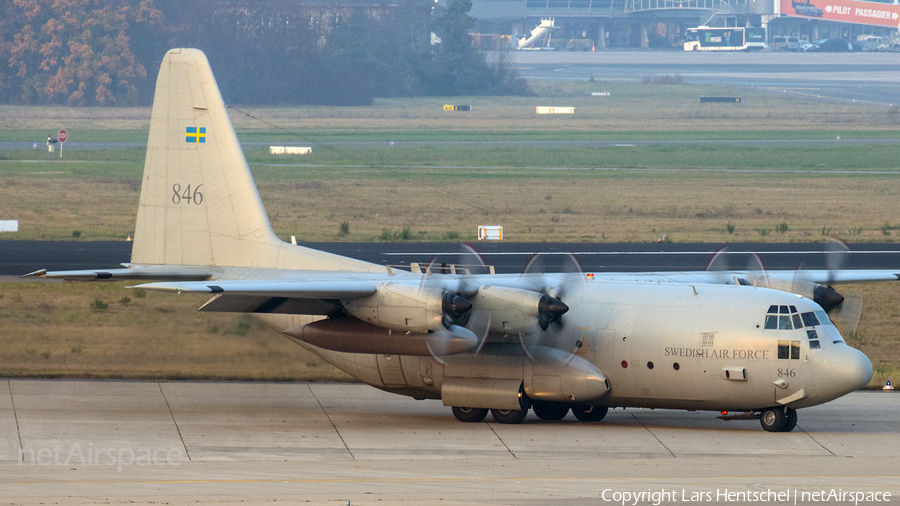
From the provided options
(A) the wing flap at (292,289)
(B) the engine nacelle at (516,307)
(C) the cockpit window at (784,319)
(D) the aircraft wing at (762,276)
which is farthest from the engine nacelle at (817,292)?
(A) the wing flap at (292,289)

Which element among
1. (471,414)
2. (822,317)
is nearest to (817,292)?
(822,317)

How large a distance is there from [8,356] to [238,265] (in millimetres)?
8472

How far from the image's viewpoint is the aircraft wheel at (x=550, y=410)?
24.9m

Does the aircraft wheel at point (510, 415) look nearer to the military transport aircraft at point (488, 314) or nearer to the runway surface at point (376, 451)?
the military transport aircraft at point (488, 314)

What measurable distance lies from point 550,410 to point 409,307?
→ 508 centimetres

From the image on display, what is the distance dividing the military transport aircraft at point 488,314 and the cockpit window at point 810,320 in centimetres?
3

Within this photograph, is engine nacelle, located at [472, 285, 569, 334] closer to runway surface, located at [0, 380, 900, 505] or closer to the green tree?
runway surface, located at [0, 380, 900, 505]

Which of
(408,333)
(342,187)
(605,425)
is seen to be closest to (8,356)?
(408,333)

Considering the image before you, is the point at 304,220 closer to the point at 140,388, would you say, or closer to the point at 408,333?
the point at 140,388

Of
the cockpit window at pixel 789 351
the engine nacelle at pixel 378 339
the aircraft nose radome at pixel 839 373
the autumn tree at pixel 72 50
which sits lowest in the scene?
the aircraft nose radome at pixel 839 373

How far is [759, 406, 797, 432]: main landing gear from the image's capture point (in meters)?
22.7

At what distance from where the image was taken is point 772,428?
22.9m

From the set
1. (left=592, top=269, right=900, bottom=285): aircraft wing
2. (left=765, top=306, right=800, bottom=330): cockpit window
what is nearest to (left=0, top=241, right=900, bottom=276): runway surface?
(left=592, top=269, right=900, bottom=285): aircraft wing

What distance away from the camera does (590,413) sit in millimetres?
25125
